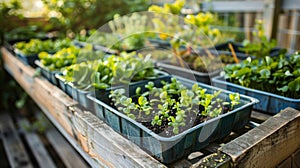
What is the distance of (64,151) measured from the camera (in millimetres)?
1808

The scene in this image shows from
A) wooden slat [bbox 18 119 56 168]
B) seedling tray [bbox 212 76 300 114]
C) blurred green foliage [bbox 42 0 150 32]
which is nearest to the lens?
seedling tray [bbox 212 76 300 114]

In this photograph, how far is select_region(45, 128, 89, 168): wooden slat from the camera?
5.53 ft

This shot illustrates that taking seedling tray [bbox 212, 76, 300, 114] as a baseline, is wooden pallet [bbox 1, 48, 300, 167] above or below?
below

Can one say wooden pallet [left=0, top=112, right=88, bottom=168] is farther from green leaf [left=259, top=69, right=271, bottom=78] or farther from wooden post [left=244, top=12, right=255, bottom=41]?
wooden post [left=244, top=12, right=255, bottom=41]

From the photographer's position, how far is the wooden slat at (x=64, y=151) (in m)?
1.69

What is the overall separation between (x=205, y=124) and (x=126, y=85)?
0.39m

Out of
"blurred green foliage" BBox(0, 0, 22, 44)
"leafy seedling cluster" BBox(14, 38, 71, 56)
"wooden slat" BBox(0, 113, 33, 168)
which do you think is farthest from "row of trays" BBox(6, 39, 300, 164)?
"blurred green foliage" BBox(0, 0, 22, 44)

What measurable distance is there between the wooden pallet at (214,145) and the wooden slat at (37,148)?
0.98 meters

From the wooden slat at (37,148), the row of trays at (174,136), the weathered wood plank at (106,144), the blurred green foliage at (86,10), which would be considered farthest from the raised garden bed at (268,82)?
the blurred green foliage at (86,10)

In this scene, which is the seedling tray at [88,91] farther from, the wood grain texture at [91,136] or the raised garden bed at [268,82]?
the raised garden bed at [268,82]

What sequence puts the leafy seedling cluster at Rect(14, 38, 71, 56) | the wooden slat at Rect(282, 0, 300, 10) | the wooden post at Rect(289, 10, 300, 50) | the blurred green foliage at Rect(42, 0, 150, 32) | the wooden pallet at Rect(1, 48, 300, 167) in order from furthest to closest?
the blurred green foliage at Rect(42, 0, 150, 32) → the wooden post at Rect(289, 10, 300, 50) → the wooden slat at Rect(282, 0, 300, 10) → the leafy seedling cluster at Rect(14, 38, 71, 56) → the wooden pallet at Rect(1, 48, 300, 167)

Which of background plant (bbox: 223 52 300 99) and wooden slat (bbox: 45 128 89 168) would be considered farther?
wooden slat (bbox: 45 128 89 168)

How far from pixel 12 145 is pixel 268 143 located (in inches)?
75.5

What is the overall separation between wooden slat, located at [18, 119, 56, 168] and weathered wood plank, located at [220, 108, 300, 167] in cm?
147
